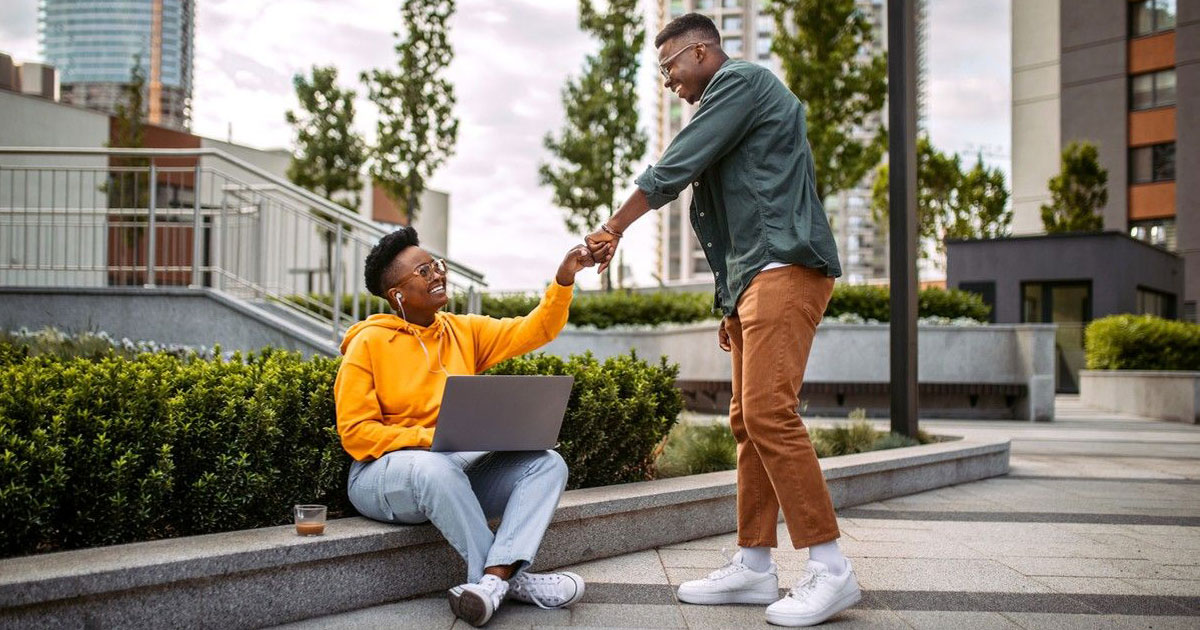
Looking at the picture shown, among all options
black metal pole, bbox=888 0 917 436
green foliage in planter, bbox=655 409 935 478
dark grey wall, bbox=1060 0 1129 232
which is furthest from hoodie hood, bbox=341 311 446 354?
dark grey wall, bbox=1060 0 1129 232

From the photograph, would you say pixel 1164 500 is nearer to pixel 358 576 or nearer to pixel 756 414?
pixel 756 414

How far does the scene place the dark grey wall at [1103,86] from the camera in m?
31.3

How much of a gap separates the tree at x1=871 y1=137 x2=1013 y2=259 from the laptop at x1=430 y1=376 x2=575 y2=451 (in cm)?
3100

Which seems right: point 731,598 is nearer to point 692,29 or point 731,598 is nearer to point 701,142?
point 701,142

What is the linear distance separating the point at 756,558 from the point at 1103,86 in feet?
109

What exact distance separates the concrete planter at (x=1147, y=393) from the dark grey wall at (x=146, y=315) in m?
13.4

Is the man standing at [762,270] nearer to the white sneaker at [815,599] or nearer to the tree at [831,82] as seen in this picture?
the white sneaker at [815,599]

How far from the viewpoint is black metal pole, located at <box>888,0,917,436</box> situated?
6.91m

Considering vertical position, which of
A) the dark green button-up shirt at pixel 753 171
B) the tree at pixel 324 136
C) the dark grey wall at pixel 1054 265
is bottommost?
the dark green button-up shirt at pixel 753 171

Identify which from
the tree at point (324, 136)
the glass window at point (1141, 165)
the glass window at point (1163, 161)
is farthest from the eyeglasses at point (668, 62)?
the glass window at point (1141, 165)

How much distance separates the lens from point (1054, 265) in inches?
869

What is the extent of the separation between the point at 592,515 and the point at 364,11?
650 inches

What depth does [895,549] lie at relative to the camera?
463cm

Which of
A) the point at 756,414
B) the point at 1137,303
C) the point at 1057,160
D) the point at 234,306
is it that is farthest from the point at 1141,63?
the point at 756,414
